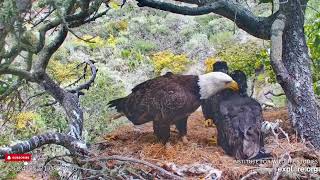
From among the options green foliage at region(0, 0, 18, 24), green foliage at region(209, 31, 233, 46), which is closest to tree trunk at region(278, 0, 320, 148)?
green foliage at region(0, 0, 18, 24)

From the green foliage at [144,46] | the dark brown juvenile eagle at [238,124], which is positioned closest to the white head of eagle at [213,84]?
the dark brown juvenile eagle at [238,124]

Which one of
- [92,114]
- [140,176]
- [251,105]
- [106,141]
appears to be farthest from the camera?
[92,114]

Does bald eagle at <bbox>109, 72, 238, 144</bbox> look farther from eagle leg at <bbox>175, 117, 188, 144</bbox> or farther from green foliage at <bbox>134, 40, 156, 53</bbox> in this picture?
green foliage at <bbox>134, 40, 156, 53</bbox>

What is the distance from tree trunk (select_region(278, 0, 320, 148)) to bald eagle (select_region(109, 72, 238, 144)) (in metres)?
0.66

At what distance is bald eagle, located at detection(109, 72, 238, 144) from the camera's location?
3.95 m

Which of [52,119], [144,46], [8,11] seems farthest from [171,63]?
[8,11]

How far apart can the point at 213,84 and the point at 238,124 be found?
0.38 meters

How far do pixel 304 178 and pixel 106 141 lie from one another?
1820 mm

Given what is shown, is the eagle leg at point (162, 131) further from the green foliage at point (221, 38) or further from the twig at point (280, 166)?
the green foliage at point (221, 38)

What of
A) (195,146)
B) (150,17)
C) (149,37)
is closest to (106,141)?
(195,146)

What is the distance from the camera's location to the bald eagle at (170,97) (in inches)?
156

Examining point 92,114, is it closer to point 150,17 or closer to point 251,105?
point 251,105

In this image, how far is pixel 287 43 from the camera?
4.47 meters

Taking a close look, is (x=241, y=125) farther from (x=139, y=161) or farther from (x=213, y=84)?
(x=139, y=161)
